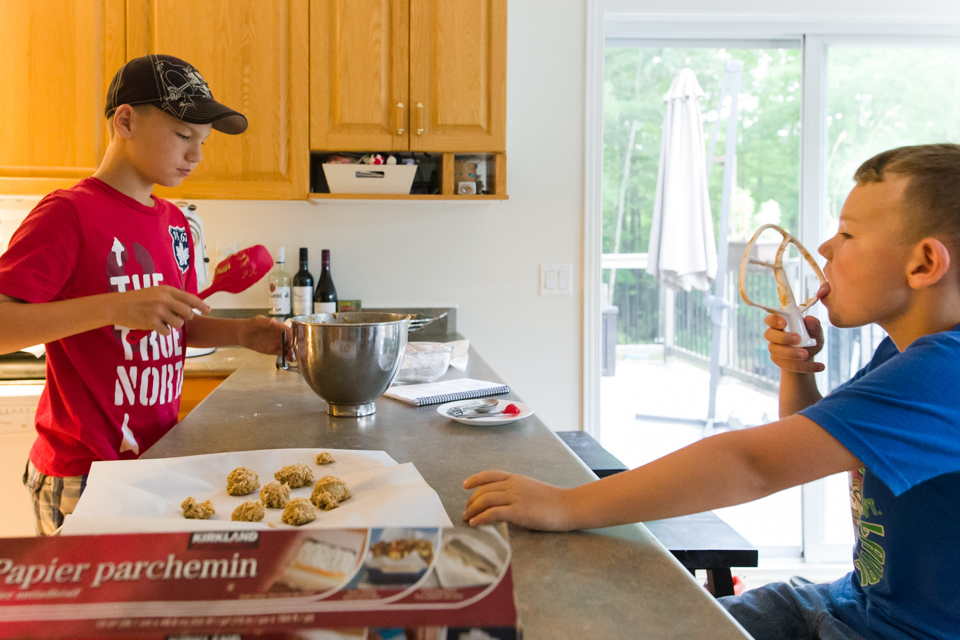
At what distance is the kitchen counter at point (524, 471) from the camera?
0.48 meters

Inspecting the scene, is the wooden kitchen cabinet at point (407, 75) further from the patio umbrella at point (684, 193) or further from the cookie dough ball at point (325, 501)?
the cookie dough ball at point (325, 501)

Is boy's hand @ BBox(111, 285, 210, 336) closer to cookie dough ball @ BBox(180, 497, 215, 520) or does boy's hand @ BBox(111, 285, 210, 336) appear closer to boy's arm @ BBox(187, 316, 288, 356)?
boy's arm @ BBox(187, 316, 288, 356)

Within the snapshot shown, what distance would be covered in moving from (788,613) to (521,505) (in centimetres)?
49

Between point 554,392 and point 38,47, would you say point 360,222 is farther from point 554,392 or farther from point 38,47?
point 38,47

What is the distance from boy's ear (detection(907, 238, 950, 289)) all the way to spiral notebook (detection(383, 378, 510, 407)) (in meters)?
0.74

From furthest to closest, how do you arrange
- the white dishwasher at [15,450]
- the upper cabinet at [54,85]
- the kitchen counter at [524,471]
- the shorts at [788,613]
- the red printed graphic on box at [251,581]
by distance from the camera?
1. the upper cabinet at [54,85]
2. the white dishwasher at [15,450]
3. the shorts at [788,613]
4. the kitchen counter at [524,471]
5. the red printed graphic on box at [251,581]

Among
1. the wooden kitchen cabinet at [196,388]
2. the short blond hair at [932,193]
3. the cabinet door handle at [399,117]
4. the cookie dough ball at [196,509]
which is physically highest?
the cabinet door handle at [399,117]

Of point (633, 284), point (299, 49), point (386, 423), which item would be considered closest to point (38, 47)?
point (299, 49)

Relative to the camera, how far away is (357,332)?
41.4 inches

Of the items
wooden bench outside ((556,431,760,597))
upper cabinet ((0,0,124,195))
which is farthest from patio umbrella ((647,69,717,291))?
upper cabinet ((0,0,124,195))

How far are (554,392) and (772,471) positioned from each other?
6.46 ft

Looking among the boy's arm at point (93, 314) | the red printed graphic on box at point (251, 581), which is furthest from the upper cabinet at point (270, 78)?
the red printed graphic on box at point (251, 581)

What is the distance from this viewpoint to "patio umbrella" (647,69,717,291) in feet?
9.05

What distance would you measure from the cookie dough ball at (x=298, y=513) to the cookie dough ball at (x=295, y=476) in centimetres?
9
